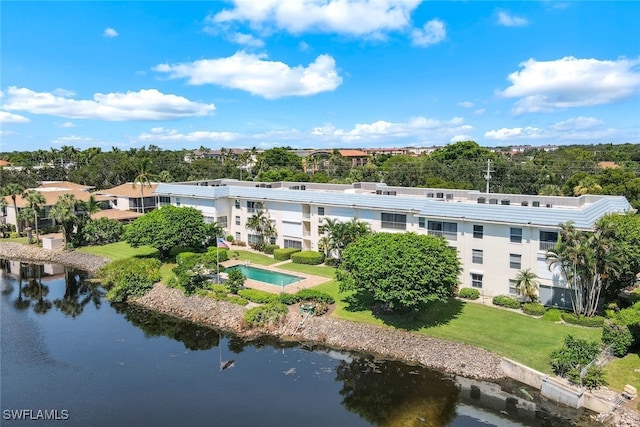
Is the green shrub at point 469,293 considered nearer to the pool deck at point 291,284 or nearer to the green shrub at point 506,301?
the green shrub at point 506,301

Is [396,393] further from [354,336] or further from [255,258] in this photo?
[255,258]

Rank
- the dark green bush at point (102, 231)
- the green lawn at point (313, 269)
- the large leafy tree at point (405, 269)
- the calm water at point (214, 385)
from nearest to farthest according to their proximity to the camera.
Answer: the calm water at point (214, 385) → the large leafy tree at point (405, 269) → the green lawn at point (313, 269) → the dark green bush at point (102, 231)

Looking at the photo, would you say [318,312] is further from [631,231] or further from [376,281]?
[631,231]

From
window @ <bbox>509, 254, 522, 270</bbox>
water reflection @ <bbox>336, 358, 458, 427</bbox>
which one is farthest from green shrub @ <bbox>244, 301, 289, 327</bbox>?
window @ <bbox>509, 254, 522, 270</bbox>

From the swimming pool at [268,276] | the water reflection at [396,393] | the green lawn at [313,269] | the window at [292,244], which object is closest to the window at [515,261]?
the water reflection at [396,393]

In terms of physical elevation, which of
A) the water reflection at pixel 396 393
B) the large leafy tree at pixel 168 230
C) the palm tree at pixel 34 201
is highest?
the palm tree at pixel 34 201

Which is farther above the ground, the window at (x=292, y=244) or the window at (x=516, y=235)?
the window at (x=516, y=235)

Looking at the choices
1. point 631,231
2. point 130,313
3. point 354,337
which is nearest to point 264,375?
point 354,337
